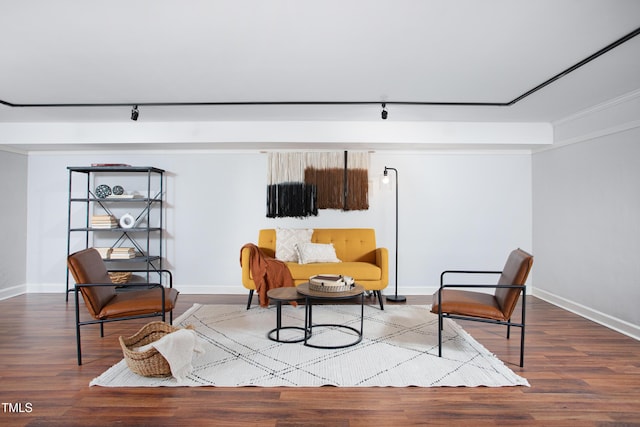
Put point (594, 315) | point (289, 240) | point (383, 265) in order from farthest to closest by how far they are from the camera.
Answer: point (289, 240), point (383, 265), point (594, 315)

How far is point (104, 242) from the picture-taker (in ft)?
17.7

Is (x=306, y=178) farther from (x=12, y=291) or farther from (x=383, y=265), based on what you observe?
(x=12, y=291)

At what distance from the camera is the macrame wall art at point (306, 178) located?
17.6 ft

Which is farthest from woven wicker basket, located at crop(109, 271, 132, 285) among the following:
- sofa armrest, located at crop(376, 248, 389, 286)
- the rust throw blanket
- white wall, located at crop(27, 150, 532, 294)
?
sofa armrest, located at crop(376, 248, 389, 286)

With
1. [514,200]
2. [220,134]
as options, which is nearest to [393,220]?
[514,200]

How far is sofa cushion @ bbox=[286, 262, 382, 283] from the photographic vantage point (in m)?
4.42

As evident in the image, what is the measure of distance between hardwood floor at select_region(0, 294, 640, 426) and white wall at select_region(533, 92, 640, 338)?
33.3 inches

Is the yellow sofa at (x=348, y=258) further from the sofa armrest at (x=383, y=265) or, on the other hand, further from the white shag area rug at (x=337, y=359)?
the white shag area rug at (x=337, y=359)

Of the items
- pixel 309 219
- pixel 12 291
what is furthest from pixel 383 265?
pixel 12 291

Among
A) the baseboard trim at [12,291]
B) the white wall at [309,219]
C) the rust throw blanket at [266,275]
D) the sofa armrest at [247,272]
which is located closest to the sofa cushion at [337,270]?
the rust throw blanket at [266,275]

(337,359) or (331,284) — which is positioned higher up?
(331,284)

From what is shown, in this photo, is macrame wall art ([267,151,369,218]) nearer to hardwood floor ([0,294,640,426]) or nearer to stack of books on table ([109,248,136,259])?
stack of books on table ([109,248,136,259])

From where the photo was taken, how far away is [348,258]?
5.07 meters

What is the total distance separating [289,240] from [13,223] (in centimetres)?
383
